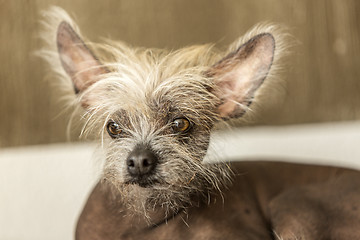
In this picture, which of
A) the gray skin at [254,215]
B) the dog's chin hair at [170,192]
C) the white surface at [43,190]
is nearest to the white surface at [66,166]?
the white surface at [43,190]

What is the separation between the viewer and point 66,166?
1589mm

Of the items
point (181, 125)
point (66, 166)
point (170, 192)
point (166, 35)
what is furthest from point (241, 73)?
point (66, 166)

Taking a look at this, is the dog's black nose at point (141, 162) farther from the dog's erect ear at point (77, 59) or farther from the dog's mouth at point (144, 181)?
the dog's erect ear at point (77, 59)

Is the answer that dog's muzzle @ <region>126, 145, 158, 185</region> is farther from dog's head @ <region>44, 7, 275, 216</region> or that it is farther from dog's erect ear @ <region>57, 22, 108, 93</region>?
dog's erect ear @ <region>57, 22, 108, 93</region>

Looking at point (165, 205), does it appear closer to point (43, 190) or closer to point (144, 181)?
point (144, 181)

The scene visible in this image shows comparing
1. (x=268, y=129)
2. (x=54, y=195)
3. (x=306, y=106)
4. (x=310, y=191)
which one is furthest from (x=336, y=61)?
(x=54, y=195)

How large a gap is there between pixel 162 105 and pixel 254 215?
356mm

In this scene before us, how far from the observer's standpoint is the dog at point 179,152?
3.03 ft

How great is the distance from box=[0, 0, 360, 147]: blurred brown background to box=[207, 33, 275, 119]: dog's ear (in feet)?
2.06

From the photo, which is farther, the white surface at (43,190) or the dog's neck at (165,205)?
the white surface at (43,190)

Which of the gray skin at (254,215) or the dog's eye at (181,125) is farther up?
the dog's eye at (181,125)

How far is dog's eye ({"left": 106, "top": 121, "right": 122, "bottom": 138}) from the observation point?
0.97 metres

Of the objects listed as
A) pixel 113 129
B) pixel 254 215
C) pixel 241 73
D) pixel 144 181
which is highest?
pixel 241 73

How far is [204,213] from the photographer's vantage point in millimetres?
985
